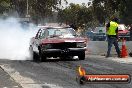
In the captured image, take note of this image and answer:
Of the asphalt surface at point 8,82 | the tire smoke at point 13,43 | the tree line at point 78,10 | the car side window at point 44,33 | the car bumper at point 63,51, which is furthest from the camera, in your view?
the tree line at point 78,10

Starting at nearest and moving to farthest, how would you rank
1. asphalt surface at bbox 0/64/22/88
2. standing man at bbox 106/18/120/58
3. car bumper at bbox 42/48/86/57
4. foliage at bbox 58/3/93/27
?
asphalt surface at bbox 0/64/22/88
car bumper at bbox 42/48/86/57
standing man at bbox 106/18/120/58
foliage at bbox 58/3/93/27

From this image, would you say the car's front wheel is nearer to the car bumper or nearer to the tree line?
the car bumper

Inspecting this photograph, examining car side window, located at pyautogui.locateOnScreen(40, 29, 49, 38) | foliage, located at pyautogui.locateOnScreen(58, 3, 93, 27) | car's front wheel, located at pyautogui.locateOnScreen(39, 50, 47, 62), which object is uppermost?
car side window, located at pyautogui.locateOnScreen(40, 29, 49, 38)

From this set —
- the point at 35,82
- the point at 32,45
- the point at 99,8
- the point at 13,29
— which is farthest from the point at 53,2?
the point at 35,82

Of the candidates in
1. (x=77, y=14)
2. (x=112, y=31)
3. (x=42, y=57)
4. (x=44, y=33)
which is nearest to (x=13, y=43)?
(x=44, y=33)

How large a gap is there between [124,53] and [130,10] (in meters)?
56.3

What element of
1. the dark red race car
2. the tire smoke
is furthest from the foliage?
the dark red race car

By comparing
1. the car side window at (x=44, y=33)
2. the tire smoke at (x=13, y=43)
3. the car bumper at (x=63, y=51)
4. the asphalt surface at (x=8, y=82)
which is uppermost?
the car side window at (x=44, y=33)

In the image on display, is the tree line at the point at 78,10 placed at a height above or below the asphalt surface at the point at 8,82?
below

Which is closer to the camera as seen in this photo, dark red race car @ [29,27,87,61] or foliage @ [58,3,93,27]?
dark red race car @ [29,27,87,61]

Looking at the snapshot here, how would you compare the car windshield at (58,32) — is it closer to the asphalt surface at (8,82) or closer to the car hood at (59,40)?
the car hood at (59,40)

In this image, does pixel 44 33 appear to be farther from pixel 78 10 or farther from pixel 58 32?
pixel 78 10

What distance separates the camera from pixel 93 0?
8506 cm

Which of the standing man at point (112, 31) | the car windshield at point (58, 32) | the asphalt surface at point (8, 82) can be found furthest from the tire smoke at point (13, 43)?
the asphalt surface at point (8, 82)
